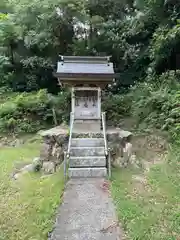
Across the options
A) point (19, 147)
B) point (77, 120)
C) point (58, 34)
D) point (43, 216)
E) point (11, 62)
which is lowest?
point (43, 216)

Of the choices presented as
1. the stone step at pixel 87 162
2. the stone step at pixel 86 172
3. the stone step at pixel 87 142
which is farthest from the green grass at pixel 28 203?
the stone step at pixel 87 142

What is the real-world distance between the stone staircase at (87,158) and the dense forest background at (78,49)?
4149mm

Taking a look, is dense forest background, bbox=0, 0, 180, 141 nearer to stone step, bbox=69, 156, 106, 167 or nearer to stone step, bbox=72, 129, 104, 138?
stone step, bbox=72, 129, 104, 138

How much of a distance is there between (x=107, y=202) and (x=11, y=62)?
1380 centimetres

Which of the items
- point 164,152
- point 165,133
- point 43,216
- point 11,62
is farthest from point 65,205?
point 11,62

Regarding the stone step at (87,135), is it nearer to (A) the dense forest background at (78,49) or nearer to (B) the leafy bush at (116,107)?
(B) the leafy bush at (116,107)

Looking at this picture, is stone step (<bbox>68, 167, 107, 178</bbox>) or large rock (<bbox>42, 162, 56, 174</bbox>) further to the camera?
large rock (<bbox>42, 162, 56, 174</bbox>)

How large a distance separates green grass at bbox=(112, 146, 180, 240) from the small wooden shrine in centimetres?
274

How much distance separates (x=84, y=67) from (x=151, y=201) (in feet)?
18.9

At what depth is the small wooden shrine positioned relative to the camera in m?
9.67

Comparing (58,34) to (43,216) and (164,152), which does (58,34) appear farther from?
(43,216)

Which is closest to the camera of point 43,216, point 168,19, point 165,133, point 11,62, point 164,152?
point 43,216

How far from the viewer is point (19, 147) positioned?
39.3ft

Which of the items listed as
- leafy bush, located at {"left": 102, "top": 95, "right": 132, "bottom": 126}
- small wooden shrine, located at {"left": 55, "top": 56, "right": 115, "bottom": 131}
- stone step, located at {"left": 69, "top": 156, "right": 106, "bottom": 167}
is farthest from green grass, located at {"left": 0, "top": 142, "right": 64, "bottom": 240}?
leafy bush, located at {"left": 102, "top": 95, "right": 132, "bottom": 126}
